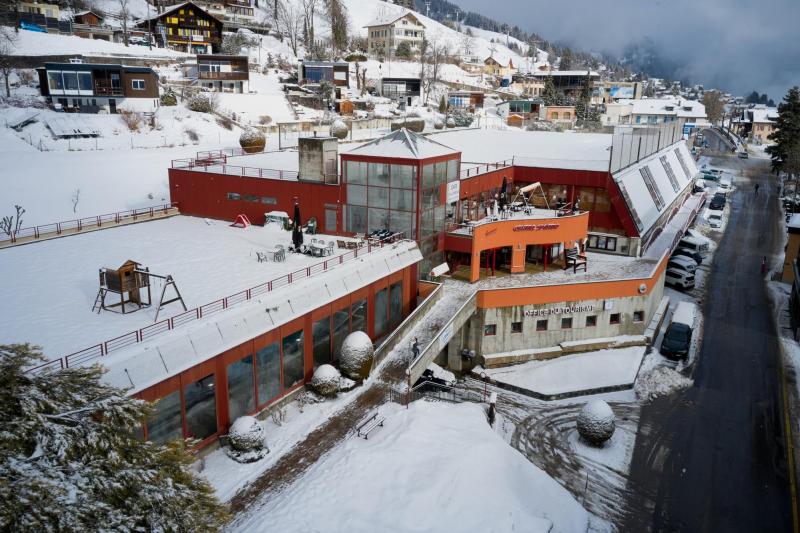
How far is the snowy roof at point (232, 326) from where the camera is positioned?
50.0ft

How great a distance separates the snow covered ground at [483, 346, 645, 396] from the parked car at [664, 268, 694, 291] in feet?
40.6

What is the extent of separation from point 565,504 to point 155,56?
8114cm

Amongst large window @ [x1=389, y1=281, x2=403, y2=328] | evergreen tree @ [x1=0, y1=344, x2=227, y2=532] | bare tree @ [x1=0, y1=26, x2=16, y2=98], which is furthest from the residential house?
evergreen tree @ [x1=0, y1=344, x2=227, y2=532]

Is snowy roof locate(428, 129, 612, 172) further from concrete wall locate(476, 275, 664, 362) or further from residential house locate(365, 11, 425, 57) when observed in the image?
residential house locate(365, 11, 425, 57)

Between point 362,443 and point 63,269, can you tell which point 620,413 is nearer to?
point 362,443

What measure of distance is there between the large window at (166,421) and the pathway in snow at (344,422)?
2.50m

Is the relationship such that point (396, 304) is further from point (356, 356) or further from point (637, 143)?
point (637, 143)

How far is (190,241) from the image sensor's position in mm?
29438

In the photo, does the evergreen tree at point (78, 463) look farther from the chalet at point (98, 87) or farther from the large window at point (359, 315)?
the chalet at point (98, 87)

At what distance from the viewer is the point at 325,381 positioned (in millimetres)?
21062

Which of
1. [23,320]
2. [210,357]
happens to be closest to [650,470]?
[210,357]

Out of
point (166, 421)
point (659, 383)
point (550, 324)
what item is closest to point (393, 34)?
point (550, 324)

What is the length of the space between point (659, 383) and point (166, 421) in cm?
2302

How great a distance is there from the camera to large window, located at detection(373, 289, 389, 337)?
1017 inches
